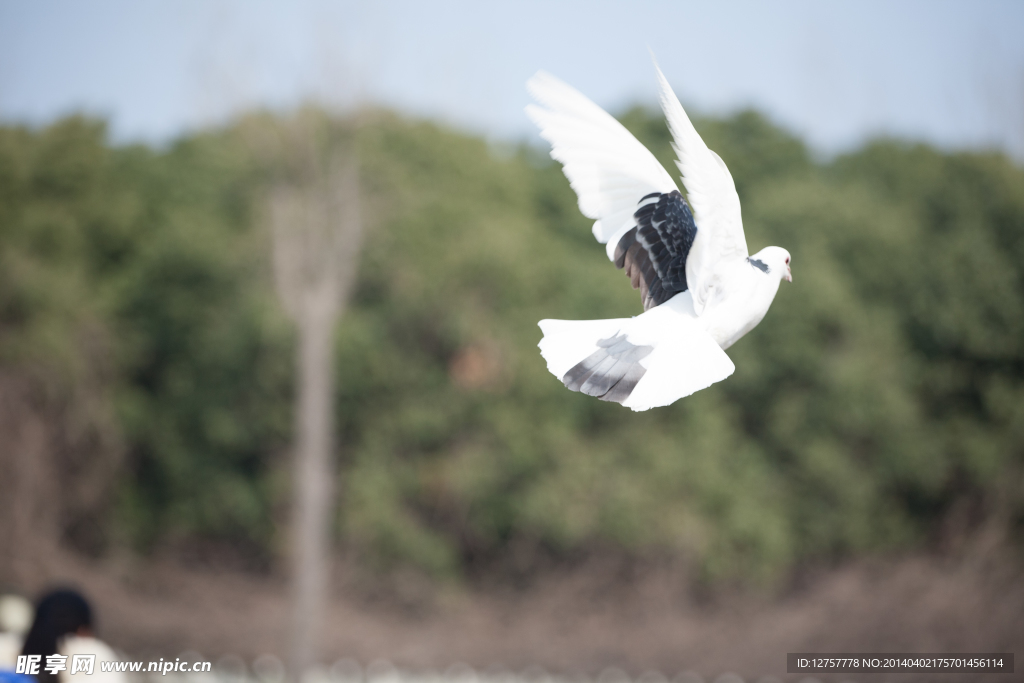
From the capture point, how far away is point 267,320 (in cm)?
1124

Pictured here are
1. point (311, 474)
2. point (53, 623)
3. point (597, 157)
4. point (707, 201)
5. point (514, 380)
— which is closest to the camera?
point (707, 201)

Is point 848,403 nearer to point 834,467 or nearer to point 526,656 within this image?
point 834,467

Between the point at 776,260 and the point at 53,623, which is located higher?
the point at 776,260

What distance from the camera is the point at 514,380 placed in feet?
37.8

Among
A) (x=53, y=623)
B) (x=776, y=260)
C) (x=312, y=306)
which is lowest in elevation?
(x=53, y=623)

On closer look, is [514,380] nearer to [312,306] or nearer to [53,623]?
[312,306]

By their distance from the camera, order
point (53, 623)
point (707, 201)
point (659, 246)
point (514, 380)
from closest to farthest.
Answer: point (707, 201)
point (659, 246)
point (53, 623)
point (514, 380)

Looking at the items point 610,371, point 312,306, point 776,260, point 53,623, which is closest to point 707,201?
point 776,260

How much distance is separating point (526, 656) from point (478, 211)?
5.46m

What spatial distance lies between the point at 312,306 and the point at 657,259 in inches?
305

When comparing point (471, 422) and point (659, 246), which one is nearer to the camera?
point (659, 246)

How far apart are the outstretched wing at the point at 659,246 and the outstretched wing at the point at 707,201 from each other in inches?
8.7

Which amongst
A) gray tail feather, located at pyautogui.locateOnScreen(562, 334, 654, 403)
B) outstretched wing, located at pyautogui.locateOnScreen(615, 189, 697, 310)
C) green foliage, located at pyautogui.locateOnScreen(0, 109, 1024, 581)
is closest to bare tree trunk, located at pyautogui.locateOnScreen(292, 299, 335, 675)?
green foliage, located at pyautogui.locateOnScreen(0, 109, 1024, 581)

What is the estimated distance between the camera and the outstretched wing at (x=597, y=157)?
93.3 inches
